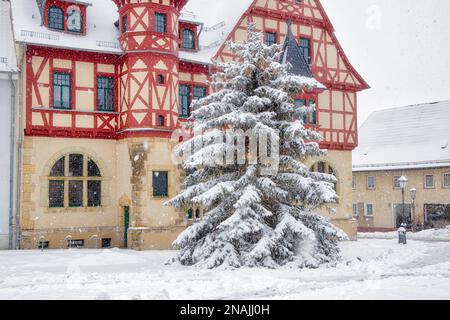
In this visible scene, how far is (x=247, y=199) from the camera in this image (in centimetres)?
1775

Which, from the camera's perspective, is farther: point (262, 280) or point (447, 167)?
point (447, 167)

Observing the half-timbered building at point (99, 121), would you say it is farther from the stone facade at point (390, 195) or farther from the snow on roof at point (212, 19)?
the stone facade at point (390, 195)

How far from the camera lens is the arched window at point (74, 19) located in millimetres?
26078

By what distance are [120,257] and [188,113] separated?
956 cm

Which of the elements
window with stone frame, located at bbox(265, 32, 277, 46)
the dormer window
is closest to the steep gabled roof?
window with stone frame, located at bbox(265, 32, 277, 46)

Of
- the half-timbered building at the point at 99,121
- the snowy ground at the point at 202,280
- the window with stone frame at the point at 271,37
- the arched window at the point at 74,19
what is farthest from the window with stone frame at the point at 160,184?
the window with stone frame at the point at 271,37

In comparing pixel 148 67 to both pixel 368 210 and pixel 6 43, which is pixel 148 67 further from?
pixel 368 210

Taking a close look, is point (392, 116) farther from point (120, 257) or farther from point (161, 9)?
point (120, 257)

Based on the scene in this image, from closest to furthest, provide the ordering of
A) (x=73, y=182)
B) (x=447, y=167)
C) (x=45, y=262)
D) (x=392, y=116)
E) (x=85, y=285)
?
(x=85, y=285) → (x=45, y=262) → (x=73, y=182) → (x=447, y=167) → (x=392, y=116)

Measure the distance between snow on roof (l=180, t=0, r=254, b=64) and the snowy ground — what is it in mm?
11728

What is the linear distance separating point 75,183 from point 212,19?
516 inches

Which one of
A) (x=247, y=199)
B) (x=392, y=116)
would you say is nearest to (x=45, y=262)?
(x=247, y=199)

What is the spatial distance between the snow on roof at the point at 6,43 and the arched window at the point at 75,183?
461cm

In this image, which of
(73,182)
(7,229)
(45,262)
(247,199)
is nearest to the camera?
(247,199)
